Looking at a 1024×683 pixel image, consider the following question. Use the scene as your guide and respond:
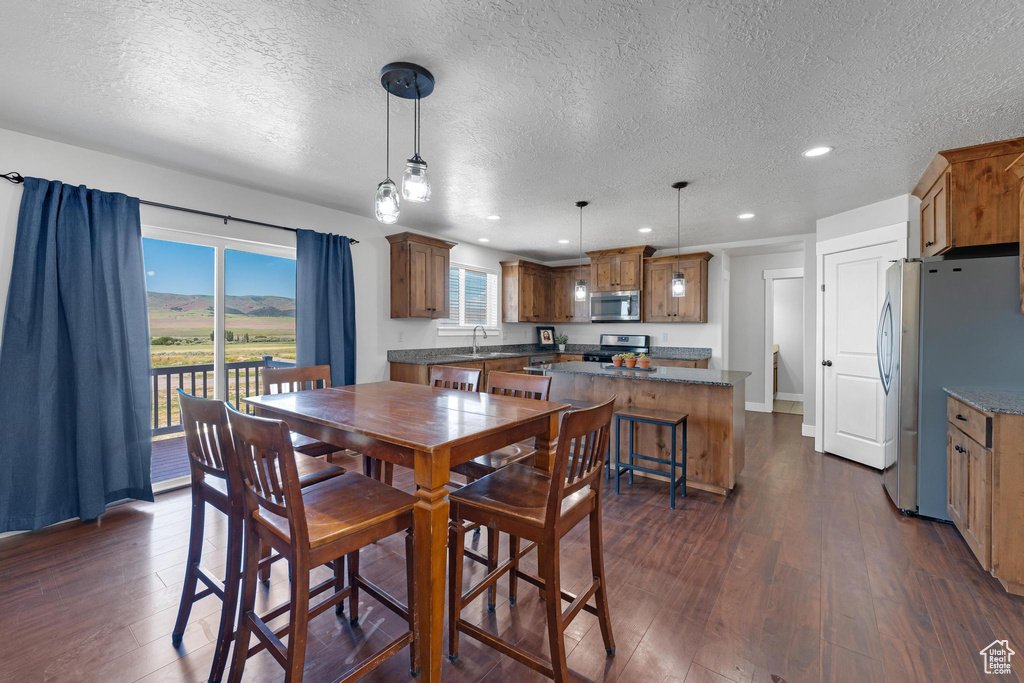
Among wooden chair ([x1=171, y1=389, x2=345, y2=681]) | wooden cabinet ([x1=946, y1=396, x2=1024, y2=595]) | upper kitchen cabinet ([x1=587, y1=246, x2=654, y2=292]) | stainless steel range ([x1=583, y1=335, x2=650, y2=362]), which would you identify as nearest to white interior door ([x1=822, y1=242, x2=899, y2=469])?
wooden cabinet ([x1=946, y1=396, x2=1024, y2=595])

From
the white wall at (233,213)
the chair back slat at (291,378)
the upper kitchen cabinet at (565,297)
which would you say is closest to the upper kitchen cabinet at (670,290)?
the upper kitchen cabinet at (565,297)

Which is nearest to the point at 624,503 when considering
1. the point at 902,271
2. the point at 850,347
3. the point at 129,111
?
the point at 902,271

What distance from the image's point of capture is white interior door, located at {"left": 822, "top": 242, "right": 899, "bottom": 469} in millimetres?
3797

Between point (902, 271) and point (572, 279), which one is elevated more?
point (572, 279)

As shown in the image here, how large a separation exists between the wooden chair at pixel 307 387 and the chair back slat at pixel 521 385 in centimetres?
76

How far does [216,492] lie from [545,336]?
5902 mm

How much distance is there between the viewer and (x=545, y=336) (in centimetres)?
725

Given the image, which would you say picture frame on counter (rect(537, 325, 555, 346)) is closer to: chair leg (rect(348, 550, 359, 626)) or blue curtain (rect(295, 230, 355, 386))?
blue curtain (rect(295, 230, 355, 386))

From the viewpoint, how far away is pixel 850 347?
13.3ft

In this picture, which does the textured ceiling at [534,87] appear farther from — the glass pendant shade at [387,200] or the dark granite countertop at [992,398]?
the dark granite countertop at [992,398]

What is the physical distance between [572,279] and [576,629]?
18.6ft

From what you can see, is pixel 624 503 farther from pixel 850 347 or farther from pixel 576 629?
pixel 850 347

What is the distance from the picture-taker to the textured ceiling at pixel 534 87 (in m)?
1.61

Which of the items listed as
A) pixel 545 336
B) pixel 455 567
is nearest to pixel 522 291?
pixel 545 336
